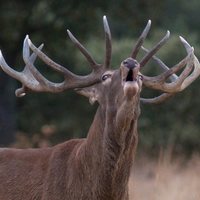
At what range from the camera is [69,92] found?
72.0 feet

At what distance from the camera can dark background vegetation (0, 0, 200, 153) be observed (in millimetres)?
19750

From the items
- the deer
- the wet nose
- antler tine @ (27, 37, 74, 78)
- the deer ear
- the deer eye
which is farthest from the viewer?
antler tine @ (27, 37, 74, 78)

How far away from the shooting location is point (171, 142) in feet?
66.7

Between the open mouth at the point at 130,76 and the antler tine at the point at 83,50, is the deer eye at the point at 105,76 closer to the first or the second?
the antler tine at the point at 83,50

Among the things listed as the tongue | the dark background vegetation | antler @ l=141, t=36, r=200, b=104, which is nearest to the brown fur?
the tongue

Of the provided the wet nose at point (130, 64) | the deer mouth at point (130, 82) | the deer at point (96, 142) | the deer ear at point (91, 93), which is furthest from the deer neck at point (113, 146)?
the wet nose at point (130, 64)

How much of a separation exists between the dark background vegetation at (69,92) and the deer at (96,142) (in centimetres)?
949

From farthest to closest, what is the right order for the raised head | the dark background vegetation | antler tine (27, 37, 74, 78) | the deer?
1. the dark background vegetation
2. antler tine (27, 37, 74, 78)
3. the raised head
4. the deer

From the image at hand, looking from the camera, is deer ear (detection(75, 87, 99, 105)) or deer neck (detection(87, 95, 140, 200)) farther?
deer ear (detection(75, 87, 99, 105))

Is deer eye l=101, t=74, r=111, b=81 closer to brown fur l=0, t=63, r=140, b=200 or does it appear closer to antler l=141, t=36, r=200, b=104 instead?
brown fur l=0, t=63, r=140, b=200

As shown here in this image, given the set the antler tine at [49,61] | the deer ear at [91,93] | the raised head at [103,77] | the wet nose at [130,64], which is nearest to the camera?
the wet nose at [130,64]

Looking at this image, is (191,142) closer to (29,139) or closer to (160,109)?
(160,109)

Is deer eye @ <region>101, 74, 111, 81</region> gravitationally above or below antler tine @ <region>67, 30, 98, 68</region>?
below

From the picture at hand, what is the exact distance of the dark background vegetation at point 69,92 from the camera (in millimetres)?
19750
